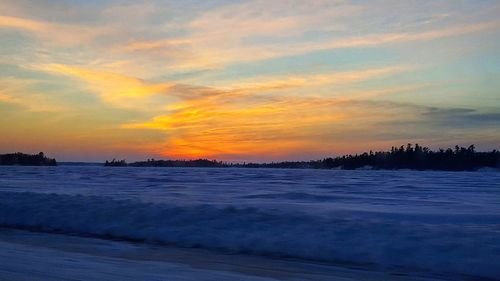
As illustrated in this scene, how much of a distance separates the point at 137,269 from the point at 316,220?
404 centimetres

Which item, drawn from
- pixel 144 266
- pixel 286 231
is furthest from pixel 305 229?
pixel 144 266

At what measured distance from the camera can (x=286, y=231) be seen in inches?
346

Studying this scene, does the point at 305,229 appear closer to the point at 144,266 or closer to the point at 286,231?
the point at 286,231

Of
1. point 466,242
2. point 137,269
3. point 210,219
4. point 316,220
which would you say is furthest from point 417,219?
point 137,269

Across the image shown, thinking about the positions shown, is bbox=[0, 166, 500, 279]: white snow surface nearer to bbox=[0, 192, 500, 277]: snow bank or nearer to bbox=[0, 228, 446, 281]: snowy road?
bbox=[0, 192, 500, 277]: snow bank

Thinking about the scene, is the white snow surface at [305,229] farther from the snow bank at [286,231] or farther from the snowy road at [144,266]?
the snowy road at [144,266]

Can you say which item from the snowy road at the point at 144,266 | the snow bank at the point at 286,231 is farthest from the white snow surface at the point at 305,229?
the snowy road at the point at 144,266

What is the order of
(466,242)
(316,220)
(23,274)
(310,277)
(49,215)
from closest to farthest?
1. (23,274)
2. (310,277)
3. (466,242)
4. (316,220)
5. (49,215)

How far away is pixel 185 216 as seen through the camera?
10.2m

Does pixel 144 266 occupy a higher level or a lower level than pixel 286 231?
lower

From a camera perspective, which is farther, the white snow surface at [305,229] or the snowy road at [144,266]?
the white snow surface at [305,229]

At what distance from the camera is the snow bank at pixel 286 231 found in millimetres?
7145

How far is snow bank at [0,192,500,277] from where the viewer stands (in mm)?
7145

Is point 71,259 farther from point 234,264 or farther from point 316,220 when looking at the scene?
point 316,220
